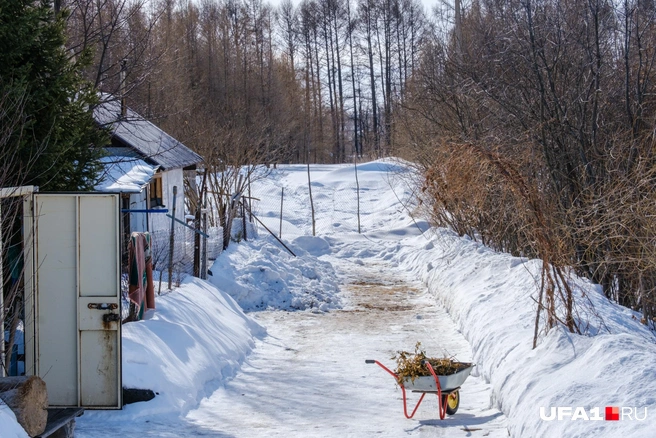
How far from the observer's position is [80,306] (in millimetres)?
7023

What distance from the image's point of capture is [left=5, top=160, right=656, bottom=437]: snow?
623 centimetres

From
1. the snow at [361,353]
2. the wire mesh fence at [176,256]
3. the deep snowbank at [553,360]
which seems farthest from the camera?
→ the wire mesh fence at [176,256]

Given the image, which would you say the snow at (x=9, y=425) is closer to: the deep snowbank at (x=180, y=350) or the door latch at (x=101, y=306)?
the deep snowbank at (x=180, y=350)

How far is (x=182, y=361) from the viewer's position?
838 centimetres

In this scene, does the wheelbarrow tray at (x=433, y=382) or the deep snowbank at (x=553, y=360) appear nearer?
the deep snowbank at (x=553, y=360)

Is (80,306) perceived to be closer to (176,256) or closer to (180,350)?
(180,350)

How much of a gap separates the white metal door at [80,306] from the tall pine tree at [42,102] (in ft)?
2.37

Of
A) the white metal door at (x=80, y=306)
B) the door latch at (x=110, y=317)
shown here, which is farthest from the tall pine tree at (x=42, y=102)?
the door latch at (x=110, y=317)

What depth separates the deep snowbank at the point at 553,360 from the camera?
5.46 m

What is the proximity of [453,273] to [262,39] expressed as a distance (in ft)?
139

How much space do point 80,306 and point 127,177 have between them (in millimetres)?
7826

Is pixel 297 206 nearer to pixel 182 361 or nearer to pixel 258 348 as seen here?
pixel 258 348

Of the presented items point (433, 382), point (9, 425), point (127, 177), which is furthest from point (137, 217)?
point (9, 425)

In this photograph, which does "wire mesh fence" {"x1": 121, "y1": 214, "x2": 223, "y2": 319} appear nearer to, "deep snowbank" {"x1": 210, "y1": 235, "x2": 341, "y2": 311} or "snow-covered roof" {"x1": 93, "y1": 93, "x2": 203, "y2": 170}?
"deep snowbank" {"x1": 210, "y1": 235, "x2": 341, "y2": 311}
